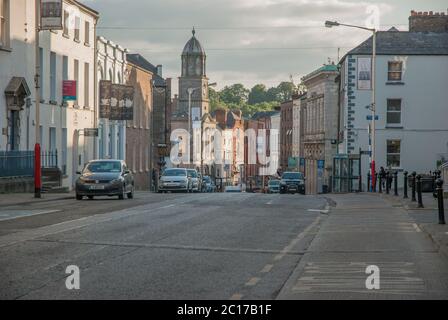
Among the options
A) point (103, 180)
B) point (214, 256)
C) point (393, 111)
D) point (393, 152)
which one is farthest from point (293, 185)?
point (214, 256)

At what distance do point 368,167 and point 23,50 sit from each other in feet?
98.6

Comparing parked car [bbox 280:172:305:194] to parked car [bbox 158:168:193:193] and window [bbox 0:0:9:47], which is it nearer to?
parked car [bbox 158:168:193:193]

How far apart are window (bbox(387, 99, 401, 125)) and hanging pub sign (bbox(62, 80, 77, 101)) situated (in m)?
24.2

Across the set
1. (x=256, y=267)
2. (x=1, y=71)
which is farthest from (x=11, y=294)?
(x=1, y=71)

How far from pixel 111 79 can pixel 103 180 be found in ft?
102

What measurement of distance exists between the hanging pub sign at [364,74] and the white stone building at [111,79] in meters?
16.0

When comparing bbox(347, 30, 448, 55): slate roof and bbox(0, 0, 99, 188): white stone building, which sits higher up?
bbox(347, 30, 448, 55): slate roof

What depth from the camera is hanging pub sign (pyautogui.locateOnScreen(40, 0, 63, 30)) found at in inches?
1478

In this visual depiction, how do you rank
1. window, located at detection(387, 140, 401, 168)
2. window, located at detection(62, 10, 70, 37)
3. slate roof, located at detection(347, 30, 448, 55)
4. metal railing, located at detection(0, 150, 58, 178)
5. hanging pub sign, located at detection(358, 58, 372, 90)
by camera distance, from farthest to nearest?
1. window, located at detection(387, 140, 401, 168)
2. slate roof, located at detection(347, 30, 448, 55)
3. hanging pub sign, located at detection(358, 58, 372, 90)
4. window, located at detection(62, 10, 70, 37)
5. metal railing, located at detection(0, 150, 58, 178)

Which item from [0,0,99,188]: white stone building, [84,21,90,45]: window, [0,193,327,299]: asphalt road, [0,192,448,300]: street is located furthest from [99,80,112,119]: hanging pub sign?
[0,192,448,300]: street

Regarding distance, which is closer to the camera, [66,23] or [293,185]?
[66,23]

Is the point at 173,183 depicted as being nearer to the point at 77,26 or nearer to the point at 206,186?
the point at 77,26

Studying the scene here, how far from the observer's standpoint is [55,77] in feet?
168
